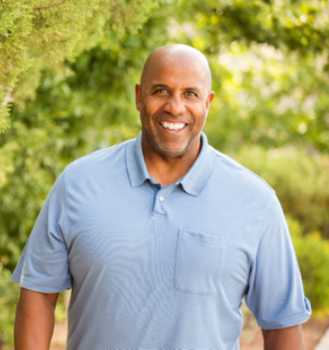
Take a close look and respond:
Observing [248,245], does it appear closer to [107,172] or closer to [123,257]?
[123,257]

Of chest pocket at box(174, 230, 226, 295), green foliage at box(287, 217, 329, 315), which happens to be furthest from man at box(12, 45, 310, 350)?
green foliage at box(287, 217, 329, 315)

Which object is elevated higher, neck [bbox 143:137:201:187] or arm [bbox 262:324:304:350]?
neck [bbox 143:137:201:187]

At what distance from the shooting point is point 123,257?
74.8 inches

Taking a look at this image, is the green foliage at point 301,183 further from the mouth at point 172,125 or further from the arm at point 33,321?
the arm at point 33,321

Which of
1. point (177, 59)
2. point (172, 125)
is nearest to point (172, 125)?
point (172, 125)

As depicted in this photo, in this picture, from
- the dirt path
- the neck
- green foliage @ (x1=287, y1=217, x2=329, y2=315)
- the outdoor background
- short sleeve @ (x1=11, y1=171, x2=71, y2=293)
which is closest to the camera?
the outdoor background

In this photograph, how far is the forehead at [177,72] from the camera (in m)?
2.05

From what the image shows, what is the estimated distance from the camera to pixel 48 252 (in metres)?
2.01

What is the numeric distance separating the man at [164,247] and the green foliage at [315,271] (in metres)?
5.19

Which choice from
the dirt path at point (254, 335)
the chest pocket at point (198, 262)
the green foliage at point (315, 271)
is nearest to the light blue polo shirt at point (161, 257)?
the chest pocket at point (198, 262)

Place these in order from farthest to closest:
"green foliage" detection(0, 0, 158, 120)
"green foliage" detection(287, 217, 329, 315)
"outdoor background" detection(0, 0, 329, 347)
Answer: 1. "green foliage" detection(287, 217, 329, 315)
2. "outdoor background" detection(0, 0, 329, 347)
3. "green foliage" detection(0, 0, 158, 120)

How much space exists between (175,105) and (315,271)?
5.67 meters

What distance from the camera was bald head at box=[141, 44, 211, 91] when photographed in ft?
6.79

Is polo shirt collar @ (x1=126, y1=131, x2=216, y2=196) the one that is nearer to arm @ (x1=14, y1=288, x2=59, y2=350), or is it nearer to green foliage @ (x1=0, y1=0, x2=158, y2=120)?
green foliage @ (x1=0, y1=0, x2=158, y2=120)
